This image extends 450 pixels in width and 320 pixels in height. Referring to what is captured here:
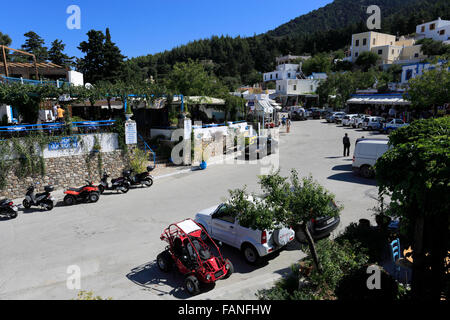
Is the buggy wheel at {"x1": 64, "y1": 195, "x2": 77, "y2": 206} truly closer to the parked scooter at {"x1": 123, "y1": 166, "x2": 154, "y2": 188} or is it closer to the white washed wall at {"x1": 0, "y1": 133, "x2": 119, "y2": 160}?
the parked scooter at {"x1": 123, "y1": 166, "x2": 154, "y2": 188}

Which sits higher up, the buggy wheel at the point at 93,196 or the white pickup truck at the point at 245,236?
the white pickup truck at the point at 245,236

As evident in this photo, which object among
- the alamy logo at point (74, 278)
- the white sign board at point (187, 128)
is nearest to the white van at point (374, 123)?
the white sign board at point (187, 128)

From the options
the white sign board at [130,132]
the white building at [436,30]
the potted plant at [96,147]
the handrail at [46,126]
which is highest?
the white building at [436,30]

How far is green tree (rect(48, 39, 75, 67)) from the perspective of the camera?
176 ft

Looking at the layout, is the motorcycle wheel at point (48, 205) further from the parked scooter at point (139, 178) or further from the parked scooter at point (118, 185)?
the parked scooter at point (139, 178)

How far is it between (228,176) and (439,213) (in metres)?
12.7

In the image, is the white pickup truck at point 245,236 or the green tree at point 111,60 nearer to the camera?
the white pickup truck at point 245,236

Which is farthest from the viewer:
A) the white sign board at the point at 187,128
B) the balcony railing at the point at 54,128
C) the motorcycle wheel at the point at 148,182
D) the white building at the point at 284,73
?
the white building at the point at 284,73

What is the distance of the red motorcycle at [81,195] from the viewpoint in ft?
43.2

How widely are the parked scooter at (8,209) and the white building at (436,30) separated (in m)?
100

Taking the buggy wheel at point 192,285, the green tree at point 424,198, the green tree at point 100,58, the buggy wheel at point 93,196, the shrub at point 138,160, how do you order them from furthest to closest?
the green tree at point 100,58 → the shrub at point 138,160 → the buggy wheel at point 93,196 → the buggy wheel at point 192,285 → the green tree at point 424,198

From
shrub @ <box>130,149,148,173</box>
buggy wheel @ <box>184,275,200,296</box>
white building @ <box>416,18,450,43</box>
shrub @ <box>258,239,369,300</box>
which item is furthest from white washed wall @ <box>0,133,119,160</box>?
white building @ <box>416,18,450,43</box>

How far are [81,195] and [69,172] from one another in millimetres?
3006
